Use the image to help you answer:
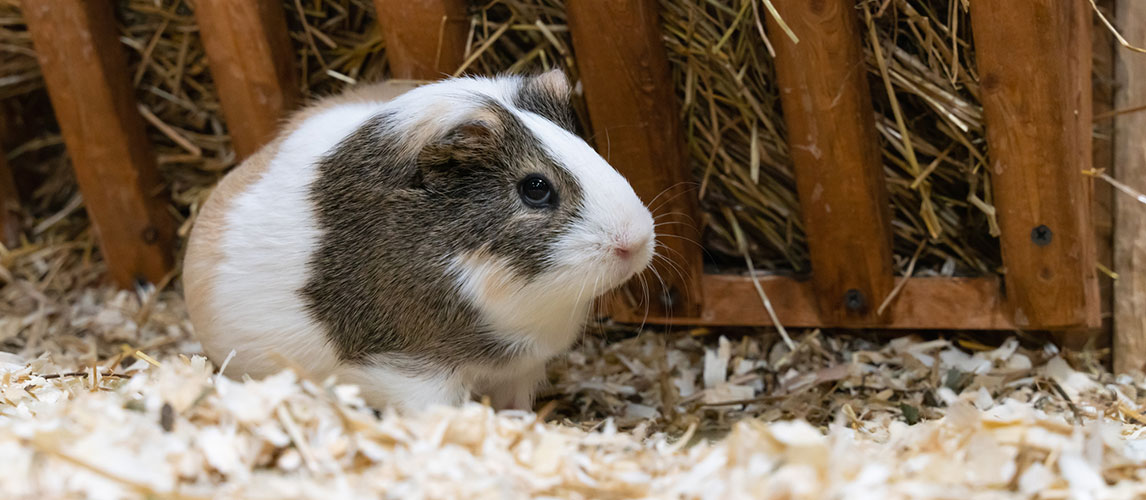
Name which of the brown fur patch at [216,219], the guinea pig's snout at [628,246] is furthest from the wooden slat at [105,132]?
the guinea pig's snout at [628,246]

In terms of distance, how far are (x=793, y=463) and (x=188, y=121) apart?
247 cm

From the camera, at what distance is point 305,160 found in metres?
2.35

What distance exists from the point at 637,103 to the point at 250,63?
3.76ft

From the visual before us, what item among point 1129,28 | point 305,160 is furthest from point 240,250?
point 1129,28

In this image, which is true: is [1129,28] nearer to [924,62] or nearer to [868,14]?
[924,62]

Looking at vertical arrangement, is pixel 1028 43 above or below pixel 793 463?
above

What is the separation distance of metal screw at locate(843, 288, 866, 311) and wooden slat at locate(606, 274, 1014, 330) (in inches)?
2.5

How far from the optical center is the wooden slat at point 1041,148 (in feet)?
7.32

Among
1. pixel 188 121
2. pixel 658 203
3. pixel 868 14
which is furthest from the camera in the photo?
pixel 188 121

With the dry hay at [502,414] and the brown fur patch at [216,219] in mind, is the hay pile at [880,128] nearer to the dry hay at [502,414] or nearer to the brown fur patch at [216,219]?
the dry hay at [502,414]

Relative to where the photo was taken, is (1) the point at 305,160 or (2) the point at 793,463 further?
(1) the point at 305,160

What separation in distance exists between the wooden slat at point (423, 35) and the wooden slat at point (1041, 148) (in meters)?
1.31

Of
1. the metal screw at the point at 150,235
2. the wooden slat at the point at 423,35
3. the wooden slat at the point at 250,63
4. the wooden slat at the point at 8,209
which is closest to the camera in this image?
the wooden slat at the point at 423,35

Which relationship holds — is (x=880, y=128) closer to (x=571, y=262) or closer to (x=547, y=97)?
(x=547, y=97)
